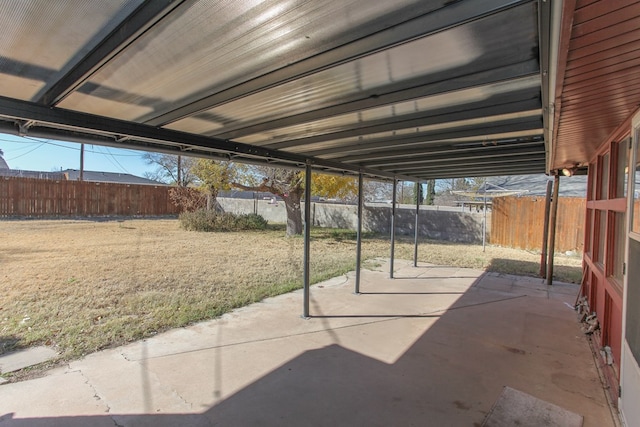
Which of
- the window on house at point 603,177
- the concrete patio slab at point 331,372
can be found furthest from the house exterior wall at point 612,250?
the concrete patio slab at point 331,372

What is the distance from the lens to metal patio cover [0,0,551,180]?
137 cm

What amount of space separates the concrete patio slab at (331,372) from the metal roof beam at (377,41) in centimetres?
223

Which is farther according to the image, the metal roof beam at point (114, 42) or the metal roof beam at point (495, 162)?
the metal roof beam at point (495, 162)

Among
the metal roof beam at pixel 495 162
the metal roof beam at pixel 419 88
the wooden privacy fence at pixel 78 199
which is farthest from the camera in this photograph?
the wooden privacy fence at pixel 78 199

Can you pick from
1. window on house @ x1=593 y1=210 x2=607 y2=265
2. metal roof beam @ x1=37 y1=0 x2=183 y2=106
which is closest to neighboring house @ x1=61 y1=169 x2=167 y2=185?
metal roof beam @ x1=37 y1=0 x2=183 y2=106

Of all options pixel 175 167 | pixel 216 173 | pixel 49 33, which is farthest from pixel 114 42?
pixel 175 167

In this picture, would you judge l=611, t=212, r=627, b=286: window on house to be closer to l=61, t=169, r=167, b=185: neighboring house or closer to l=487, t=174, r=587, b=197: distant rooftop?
l=487, t=174, r=587, b=197: distant rooftop

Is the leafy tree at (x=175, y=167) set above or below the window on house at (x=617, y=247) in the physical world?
above

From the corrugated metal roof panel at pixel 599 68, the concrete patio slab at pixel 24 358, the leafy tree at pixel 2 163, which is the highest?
the leafy tree at pixel 2 163

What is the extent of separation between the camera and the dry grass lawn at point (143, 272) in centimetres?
380

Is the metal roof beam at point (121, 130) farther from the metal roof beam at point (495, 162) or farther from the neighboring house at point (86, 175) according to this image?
the neighboring house at point (86, 175)

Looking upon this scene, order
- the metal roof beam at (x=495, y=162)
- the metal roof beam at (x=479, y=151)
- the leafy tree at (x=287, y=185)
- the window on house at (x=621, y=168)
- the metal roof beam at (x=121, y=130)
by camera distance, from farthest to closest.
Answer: the leafy tree at (x=287, y=185) → the metal roof beam at (x=495, y=162) → the metal roof beam at (x=479, y=151) → the window on house at (x=621, y=168) → the metal roof beam at (x=121, y=130)

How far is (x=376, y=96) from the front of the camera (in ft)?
7.53

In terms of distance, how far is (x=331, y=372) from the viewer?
2.96 m
